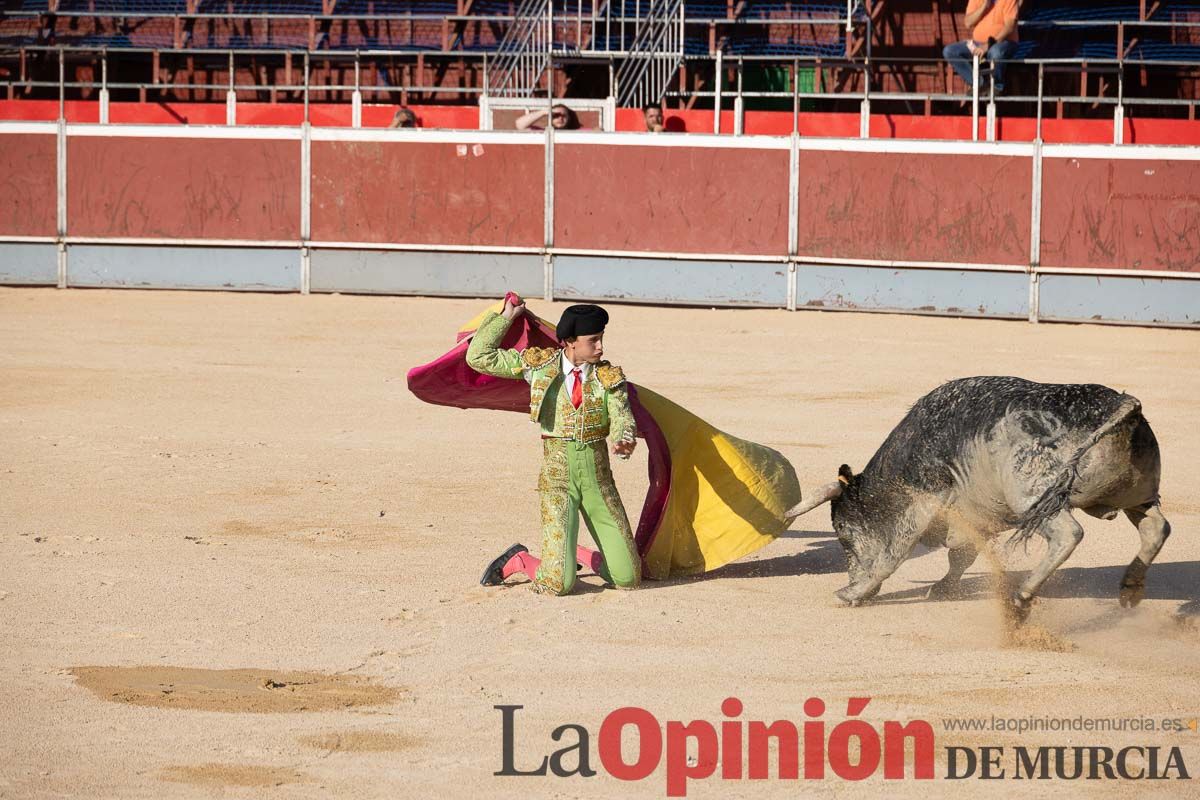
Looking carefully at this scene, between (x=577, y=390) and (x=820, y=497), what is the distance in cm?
99

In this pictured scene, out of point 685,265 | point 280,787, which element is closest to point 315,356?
point 685,265

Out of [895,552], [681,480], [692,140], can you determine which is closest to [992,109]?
[692,140]

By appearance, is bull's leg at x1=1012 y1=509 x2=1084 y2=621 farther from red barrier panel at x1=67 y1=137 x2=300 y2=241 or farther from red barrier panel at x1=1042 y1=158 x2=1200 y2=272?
red barrier panel at x1=67 y1=137 x2=300 y2=241

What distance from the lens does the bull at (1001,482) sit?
5418mm

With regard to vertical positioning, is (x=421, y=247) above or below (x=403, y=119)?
below

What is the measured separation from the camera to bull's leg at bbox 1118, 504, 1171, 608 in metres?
5.66

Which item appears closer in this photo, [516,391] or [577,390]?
[577,390]

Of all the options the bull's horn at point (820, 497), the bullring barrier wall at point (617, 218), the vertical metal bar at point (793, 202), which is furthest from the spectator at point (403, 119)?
the bull's horn at point (820, 497)

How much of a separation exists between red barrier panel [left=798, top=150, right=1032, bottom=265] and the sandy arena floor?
4667mm

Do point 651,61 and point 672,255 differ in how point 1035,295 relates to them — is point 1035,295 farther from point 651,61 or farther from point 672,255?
point 651,61

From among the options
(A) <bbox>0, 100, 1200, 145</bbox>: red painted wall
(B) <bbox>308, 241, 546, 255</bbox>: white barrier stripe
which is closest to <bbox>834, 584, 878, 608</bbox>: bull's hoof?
(B) <bbox>308, 241, 546, 255</bbox>: white barrier stripe

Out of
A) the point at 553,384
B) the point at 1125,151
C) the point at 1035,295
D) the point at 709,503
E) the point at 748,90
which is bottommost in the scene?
the point at 709,503

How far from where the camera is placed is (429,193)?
666 inches

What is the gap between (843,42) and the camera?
20938mm
